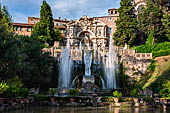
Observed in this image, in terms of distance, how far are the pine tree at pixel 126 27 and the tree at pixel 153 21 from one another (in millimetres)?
1916

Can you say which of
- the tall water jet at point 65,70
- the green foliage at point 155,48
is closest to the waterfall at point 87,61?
the tall water jet at point 65,70

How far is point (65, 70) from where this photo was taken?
103 feet

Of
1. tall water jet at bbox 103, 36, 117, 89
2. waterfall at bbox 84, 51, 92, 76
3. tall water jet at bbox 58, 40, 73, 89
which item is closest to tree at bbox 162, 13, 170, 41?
tall water jet at bbox 103, 36, 117, 89

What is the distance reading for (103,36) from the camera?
160 feet

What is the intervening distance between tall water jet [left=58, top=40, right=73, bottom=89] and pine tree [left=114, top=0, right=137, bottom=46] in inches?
519

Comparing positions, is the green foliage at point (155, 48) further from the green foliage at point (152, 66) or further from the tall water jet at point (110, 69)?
the green foliage at point (152, 66)

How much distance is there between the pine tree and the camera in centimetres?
4112

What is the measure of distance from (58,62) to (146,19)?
1906 cm

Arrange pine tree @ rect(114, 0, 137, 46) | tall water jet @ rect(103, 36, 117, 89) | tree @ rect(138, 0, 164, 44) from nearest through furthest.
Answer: tall water jet @ rect(103, 36, 117, 89) → tree @ rect(138, 0, 164, 44) → pine tree @ rect(114, 0, 137, 46)

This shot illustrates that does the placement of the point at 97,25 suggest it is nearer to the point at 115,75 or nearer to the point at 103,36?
the point at 103,36

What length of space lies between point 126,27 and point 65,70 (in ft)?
55.8

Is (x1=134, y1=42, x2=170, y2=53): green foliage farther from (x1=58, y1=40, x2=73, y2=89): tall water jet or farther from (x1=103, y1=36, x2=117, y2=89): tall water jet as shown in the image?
(x1=58, y1=40, x2=73, y2=89): tall water jet

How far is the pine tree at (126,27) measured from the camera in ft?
135

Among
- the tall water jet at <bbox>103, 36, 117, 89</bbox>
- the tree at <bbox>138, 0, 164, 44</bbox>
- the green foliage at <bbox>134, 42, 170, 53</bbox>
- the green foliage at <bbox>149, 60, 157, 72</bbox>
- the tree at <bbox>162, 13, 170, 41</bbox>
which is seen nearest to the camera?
the green foliage at <bbox>149, 60, 157, 72</bbox>
